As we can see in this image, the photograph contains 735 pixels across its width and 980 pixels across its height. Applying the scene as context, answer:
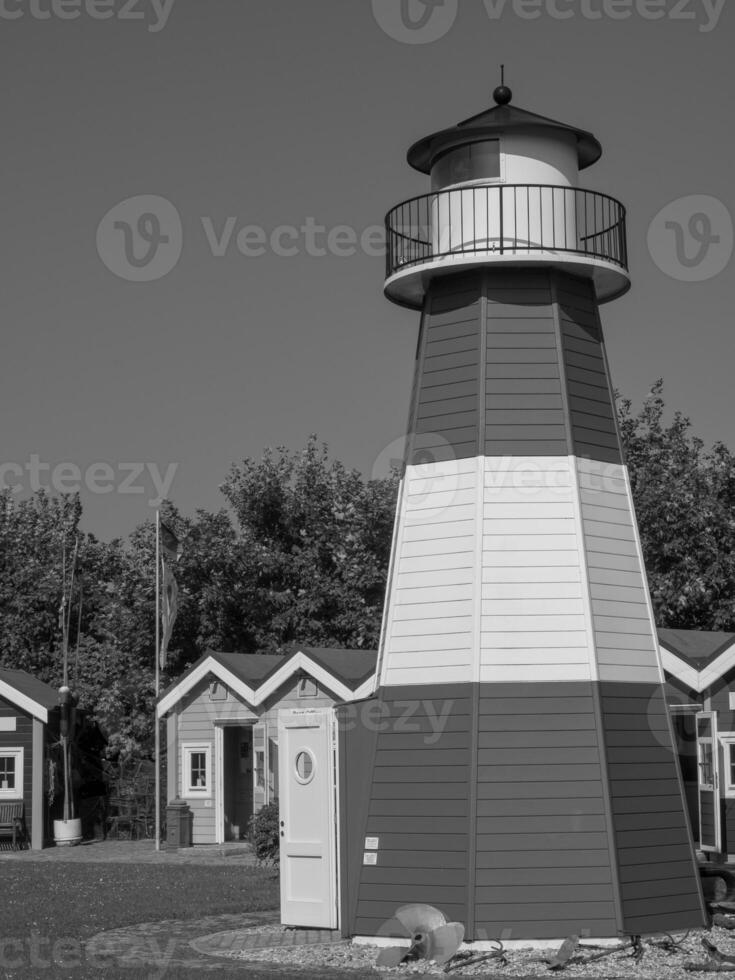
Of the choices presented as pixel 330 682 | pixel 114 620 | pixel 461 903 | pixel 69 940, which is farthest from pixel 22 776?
pixel 461 903

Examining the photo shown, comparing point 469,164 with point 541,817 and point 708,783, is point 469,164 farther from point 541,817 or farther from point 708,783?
point 708,783

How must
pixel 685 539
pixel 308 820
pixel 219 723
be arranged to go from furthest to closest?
pixel 685 539 → pixel 219 723 → pixel 308 820

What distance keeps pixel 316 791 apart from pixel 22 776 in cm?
1541

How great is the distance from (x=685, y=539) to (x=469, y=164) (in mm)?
22078

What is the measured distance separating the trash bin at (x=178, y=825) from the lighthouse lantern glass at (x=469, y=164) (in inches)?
656

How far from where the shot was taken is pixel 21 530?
4838 cm

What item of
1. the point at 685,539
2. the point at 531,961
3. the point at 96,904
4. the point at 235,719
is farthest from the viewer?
the point at 685,539

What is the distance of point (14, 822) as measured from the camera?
99.3 feet

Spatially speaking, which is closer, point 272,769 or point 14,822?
point 272,769

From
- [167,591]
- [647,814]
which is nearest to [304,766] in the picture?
[647,814]

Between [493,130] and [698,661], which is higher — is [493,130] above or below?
above

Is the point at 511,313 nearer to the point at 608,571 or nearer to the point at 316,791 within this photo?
the point at 608,571

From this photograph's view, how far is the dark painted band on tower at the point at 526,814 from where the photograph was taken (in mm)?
15250

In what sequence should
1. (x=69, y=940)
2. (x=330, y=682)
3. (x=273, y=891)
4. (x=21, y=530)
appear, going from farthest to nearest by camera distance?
(x=21, y=530) → (x=330, y=682) → (x=273, y=891) → (x=69, y=940)
